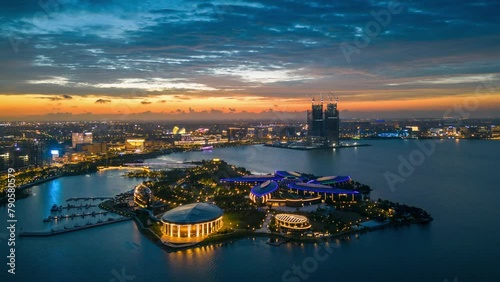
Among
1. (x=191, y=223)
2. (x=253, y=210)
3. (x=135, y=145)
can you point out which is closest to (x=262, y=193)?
(x=253, y=210)

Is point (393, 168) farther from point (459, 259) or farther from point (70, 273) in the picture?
point (70, 273)

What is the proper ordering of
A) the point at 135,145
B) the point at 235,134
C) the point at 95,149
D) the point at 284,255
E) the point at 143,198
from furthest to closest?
the point at 235,134
the point at 135,145
the point at 95,149
the point at 143,198
the point at 284,255

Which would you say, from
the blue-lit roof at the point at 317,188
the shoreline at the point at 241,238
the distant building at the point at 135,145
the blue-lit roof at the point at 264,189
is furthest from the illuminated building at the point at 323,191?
the distant building at the point at 135,145

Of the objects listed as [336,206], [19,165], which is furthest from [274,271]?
[19,165]

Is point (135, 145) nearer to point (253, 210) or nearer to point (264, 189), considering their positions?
point (264, 189)

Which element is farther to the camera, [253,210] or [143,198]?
[143,198]

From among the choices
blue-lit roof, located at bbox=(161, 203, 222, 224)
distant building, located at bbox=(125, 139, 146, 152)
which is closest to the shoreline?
blue-lit roof, located at bbox=(161, 203, 222, 224)

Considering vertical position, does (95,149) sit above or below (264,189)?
above

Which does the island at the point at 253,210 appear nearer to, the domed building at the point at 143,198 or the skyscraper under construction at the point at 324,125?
the domed building at the point at 143,198
